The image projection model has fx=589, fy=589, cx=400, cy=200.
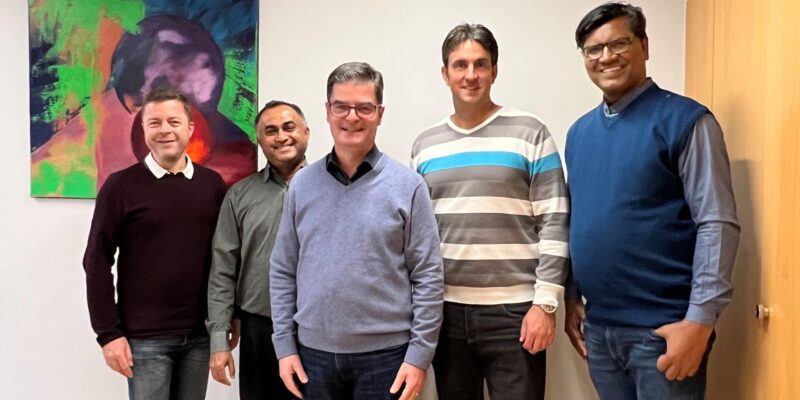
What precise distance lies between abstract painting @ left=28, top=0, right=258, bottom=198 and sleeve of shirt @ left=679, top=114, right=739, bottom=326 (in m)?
1.61

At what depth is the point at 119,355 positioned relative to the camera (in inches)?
68.9

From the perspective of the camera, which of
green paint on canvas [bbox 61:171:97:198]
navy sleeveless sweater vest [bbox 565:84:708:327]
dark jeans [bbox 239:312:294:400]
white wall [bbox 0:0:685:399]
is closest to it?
navy sleeveless sweater vest [bbox 565:84:708:327]

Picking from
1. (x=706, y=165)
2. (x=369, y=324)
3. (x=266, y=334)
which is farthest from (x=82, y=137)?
(x=706, y=165)

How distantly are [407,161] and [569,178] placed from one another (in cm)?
80

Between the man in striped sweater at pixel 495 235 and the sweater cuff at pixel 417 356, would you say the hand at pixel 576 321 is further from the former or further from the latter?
the sweater cuff at pixel 417 356

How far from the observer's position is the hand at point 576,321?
5.83 ft

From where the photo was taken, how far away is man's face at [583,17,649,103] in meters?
1.51

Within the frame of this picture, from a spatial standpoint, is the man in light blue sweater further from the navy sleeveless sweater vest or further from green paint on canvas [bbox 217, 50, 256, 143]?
green paint on canvas [bbox 217, 50, 256, 143]

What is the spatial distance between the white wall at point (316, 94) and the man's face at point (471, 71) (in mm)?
567

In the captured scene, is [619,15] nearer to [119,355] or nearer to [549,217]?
[549,217]

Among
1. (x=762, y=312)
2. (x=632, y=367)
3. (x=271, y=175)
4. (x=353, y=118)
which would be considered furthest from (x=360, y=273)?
(x=762, y=312)

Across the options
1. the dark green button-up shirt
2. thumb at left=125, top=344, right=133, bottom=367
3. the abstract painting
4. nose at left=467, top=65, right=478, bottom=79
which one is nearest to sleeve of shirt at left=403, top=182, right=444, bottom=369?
nose at left=467, top=65, right=478, bottom=79

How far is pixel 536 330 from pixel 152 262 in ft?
3.79

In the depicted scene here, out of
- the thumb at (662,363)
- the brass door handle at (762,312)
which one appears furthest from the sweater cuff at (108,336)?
the brass door handle at (762,312)
